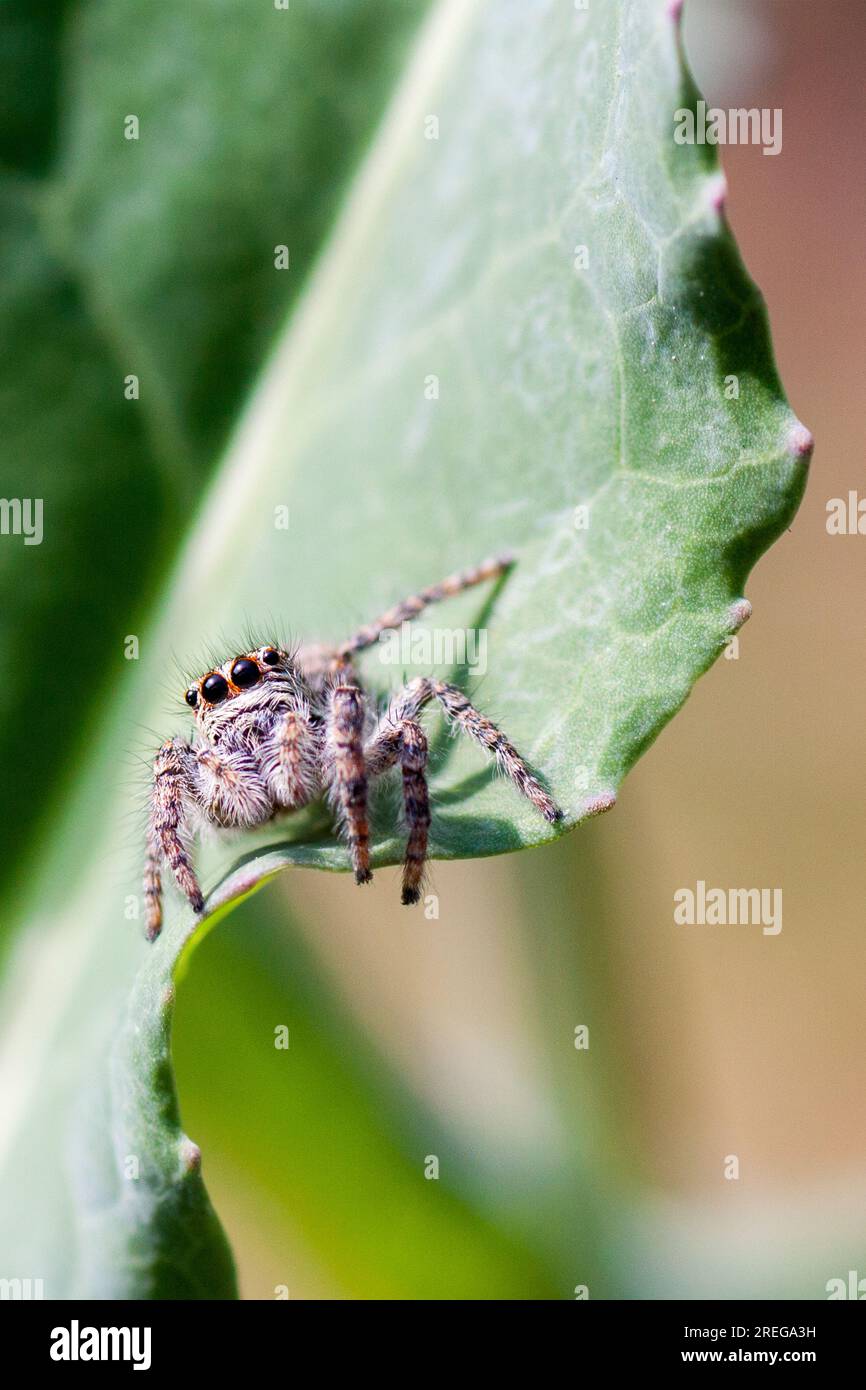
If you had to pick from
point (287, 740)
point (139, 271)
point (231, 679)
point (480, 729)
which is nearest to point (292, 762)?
point (287, 740)

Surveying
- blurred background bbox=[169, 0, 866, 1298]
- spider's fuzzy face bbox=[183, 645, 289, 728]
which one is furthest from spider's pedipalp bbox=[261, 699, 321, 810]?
blurred background bbox=[169, 0, 866, 1298]

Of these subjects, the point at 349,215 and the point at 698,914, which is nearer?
the point at 349,215

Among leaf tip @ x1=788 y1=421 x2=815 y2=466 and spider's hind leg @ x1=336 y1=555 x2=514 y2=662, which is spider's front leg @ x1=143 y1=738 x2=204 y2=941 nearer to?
spider's hind leg @ x1=336 y1=555 x2=514 y2=662

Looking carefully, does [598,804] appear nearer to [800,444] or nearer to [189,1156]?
[800,444]

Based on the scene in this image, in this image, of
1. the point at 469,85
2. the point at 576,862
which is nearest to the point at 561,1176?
the point at 576,862

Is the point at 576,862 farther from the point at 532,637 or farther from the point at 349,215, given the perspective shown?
the point at 349,215

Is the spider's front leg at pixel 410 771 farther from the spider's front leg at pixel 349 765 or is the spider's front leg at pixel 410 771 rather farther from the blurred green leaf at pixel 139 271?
the blurred green leaf at pixel 139 271
